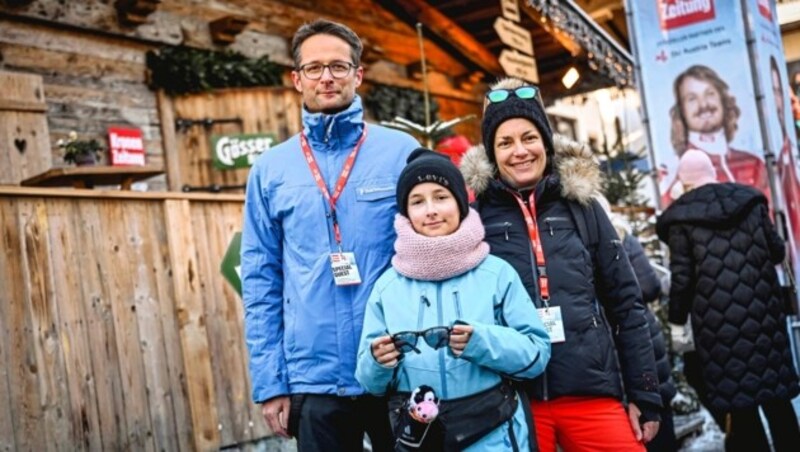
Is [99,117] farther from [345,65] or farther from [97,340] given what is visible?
[345,65]

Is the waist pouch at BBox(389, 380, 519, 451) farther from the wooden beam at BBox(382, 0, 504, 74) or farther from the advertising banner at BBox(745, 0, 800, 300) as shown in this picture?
the wooden beam at BBox(382, 0, 504, 74)

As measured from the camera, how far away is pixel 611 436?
114 inches

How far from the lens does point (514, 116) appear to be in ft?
10.2

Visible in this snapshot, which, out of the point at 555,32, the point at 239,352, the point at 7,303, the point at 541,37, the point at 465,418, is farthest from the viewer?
the point at 541,37

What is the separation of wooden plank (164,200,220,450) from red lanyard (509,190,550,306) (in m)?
2.79

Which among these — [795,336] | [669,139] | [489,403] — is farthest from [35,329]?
[795,336]

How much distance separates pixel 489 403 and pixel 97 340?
2.83m

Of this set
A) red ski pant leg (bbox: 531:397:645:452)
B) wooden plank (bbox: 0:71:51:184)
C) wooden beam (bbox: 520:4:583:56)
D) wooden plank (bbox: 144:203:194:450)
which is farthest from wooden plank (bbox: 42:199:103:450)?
wooden beam (bbox: 520:4:583:56)

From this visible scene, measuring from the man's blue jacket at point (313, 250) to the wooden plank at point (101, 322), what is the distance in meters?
1.98

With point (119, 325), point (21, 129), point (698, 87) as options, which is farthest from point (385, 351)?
point (21, 129)

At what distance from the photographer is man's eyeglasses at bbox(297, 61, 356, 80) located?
9.80ft

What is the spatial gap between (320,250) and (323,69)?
66cm

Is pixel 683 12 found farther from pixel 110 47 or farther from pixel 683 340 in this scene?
pixel 110 47

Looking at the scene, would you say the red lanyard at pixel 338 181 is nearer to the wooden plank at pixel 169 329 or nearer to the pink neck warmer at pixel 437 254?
the pink neck warmer at pixel 437 254
